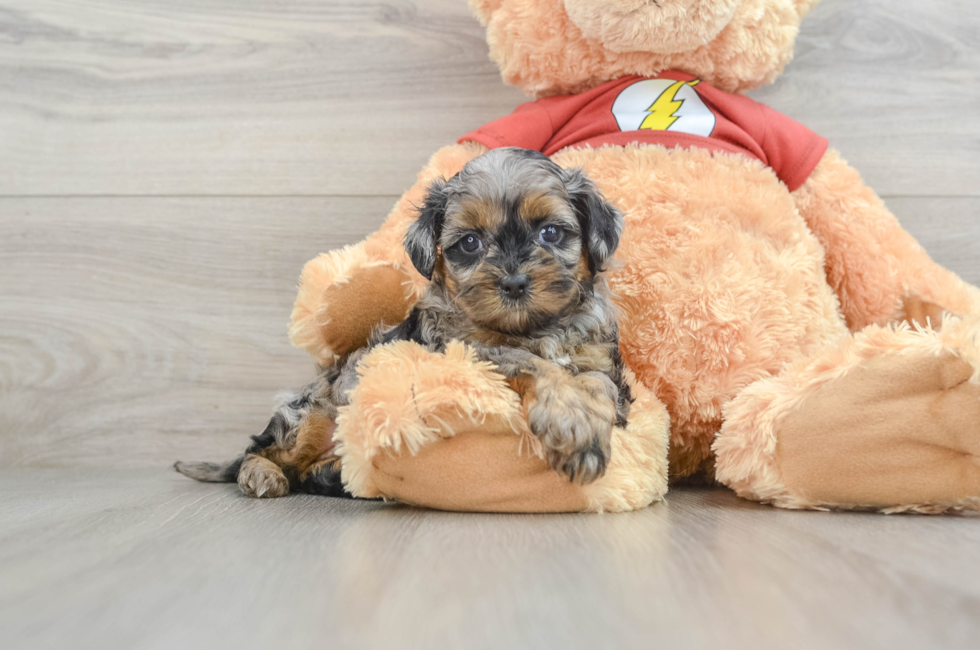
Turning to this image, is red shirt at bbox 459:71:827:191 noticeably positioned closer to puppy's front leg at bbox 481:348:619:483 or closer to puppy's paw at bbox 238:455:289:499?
puppy's front leg at bbox 481:348:619:483

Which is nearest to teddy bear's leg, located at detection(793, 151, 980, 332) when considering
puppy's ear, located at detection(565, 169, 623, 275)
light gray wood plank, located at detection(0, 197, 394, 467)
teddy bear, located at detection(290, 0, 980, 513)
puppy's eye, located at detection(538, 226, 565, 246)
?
teddy bear, located at detection(290, 0, 980, 513)

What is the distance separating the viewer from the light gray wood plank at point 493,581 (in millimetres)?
741

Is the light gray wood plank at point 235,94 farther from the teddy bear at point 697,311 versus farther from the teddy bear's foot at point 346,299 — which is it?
the teddy bear's foot at point 346,299

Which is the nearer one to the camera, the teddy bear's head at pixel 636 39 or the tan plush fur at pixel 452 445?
the tan plush fur at pixel 452 445

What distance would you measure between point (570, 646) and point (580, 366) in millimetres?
837

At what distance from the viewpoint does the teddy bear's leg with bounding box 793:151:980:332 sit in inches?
69.9

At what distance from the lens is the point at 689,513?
4.41 feet

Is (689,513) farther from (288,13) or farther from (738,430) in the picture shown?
(288,13)

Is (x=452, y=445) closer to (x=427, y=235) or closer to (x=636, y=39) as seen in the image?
(x=427, y=235)

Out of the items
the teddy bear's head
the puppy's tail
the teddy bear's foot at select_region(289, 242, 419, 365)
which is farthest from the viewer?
the puppy's tail

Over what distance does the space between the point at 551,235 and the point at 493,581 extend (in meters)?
0.83

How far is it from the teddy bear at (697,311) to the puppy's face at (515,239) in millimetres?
136

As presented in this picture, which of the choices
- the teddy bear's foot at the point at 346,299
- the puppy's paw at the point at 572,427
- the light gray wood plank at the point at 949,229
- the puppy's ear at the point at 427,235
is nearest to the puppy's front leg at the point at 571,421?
the puppy's paw at the point at 572,427

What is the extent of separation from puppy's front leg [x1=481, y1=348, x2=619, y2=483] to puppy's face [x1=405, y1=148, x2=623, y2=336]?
17cm
